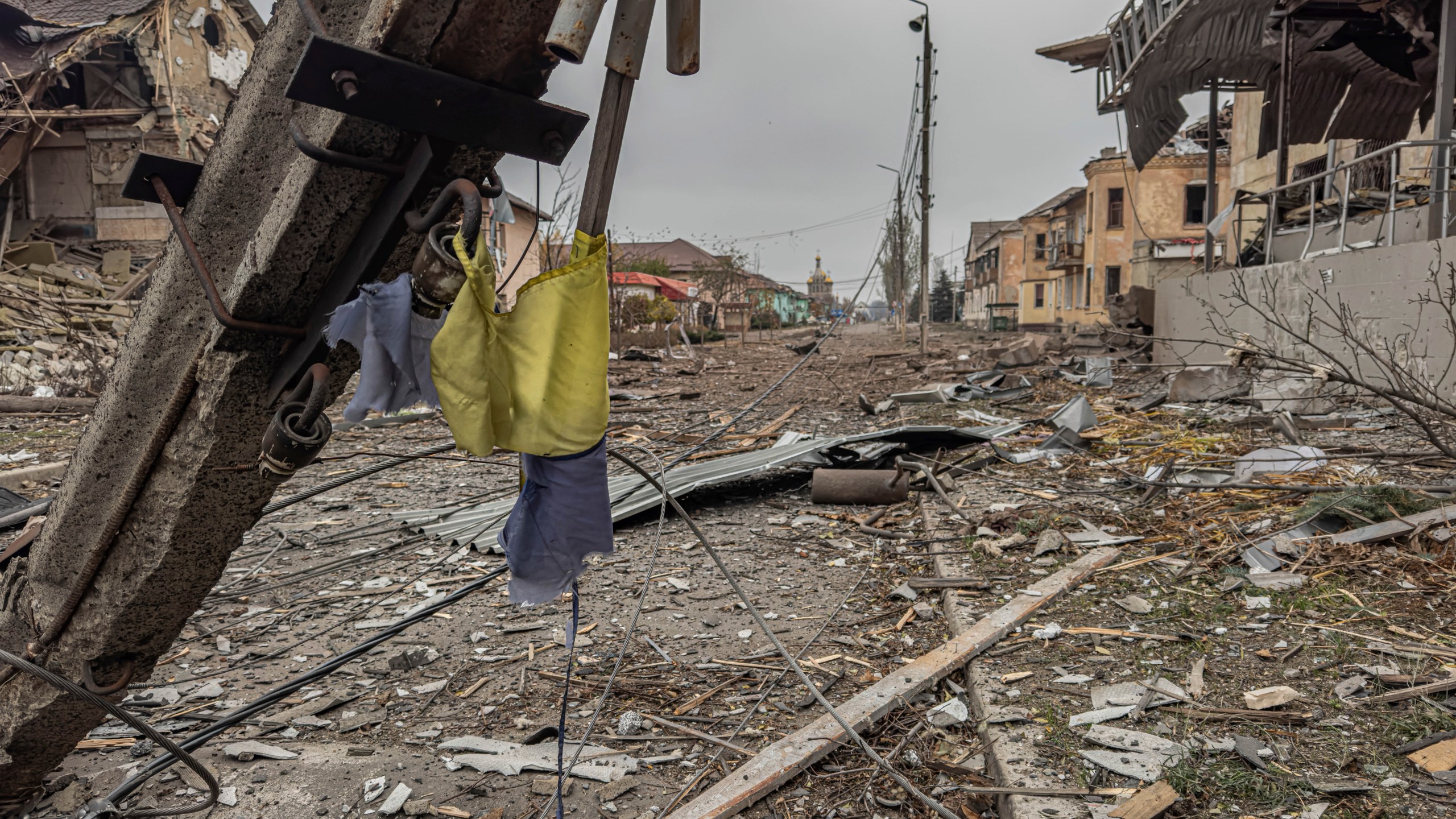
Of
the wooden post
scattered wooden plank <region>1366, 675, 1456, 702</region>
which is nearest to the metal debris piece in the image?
scattered wooden plank <region>1366, 675, 1456, 702</region>

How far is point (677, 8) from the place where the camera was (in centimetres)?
143

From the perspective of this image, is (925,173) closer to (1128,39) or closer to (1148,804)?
(1128,39)

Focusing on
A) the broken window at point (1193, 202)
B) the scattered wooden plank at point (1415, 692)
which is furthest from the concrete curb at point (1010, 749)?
the broken window at point (1193, 202)

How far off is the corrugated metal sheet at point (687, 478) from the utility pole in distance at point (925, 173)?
11.6 m

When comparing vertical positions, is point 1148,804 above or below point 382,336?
below

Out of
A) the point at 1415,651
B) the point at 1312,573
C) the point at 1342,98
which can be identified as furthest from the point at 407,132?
the point at 1342,98

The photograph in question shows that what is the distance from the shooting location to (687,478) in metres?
6.97

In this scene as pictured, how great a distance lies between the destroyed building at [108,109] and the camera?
18.9 metres

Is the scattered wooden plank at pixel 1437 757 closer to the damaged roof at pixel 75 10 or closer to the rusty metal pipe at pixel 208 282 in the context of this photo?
the rusty metal pipe at pixel 208 282

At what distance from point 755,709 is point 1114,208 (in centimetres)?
4204

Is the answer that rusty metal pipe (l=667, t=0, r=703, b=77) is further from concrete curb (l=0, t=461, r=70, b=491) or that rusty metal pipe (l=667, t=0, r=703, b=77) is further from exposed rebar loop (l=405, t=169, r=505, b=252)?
concrete curb (l=0, t=461, r=70, b=491)

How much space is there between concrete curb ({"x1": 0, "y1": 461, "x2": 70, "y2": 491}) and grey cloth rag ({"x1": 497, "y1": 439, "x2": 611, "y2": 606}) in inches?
310

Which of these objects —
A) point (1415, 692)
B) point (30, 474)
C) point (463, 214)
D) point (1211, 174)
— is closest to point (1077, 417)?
point (1415, 692)

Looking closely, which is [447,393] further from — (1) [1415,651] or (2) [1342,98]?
(2) [1342,98]
